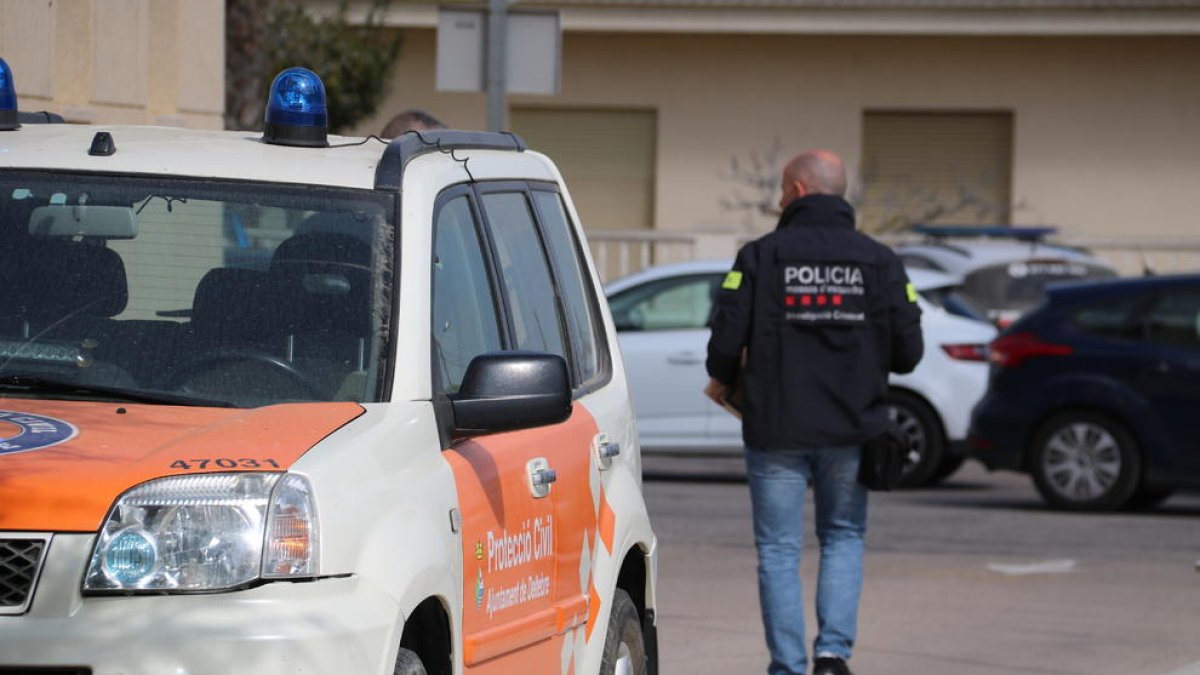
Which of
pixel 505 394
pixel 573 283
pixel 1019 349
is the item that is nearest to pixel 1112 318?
pixel 1019 349

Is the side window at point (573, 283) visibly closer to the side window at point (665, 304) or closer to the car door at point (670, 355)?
the car door at point (670, 355)

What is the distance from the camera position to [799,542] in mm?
7453

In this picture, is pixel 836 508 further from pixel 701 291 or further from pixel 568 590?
pixel 701 291

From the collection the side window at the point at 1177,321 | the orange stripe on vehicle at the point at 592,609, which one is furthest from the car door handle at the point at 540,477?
the side window at the point at 1177,321

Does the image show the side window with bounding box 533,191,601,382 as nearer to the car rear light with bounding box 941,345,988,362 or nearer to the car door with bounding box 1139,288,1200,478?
the car door with bounding box 1139,288,1200,478

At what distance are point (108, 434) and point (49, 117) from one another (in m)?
2.07

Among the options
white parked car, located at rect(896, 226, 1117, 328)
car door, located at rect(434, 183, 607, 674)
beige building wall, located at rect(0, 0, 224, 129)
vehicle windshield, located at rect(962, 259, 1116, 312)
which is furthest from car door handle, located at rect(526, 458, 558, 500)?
vehicle windshield, located at rect(962, 259, 1116, 312)

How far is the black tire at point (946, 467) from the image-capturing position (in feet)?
52.1

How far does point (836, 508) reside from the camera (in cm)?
741

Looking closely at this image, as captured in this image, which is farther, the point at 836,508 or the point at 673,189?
the point at 673,189

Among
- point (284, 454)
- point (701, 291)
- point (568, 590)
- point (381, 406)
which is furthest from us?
point (701, 291)

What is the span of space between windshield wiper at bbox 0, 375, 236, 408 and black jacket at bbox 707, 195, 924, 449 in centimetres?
328

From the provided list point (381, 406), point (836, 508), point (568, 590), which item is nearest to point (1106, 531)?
point (836, 508)

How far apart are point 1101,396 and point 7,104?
33.4 feet
